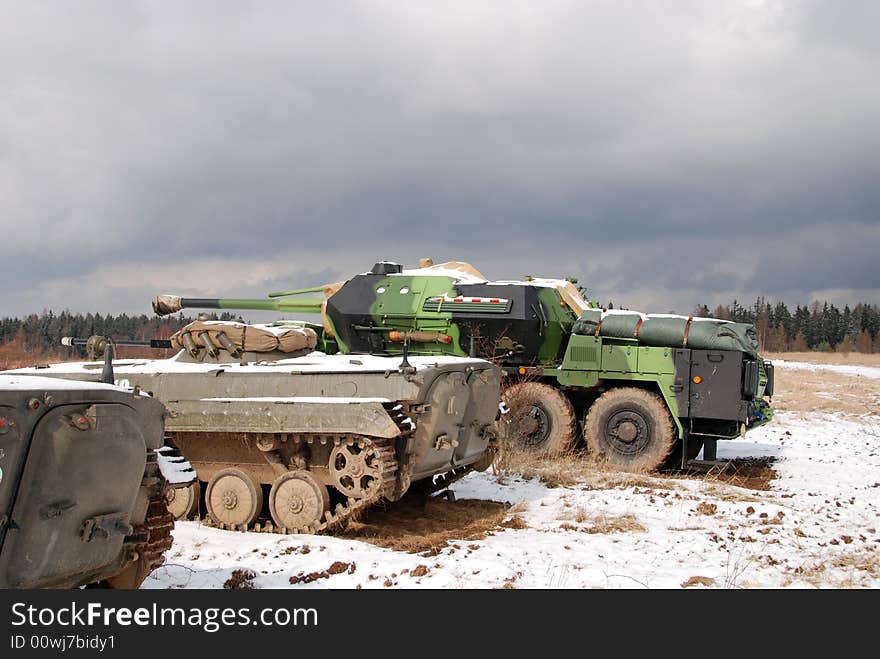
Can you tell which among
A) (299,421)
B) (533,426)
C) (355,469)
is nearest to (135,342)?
(299,421)

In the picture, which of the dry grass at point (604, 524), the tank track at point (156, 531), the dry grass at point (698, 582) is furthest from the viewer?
the dry grass at point (604, 524)

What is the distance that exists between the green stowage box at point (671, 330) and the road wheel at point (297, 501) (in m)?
7.01

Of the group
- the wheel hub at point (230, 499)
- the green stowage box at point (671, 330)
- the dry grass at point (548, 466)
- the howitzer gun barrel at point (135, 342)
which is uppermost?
the green stowage box at point (671, 330)

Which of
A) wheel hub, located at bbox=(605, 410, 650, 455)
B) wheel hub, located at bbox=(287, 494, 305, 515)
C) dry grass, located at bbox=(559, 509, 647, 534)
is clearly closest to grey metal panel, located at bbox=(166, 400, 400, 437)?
wheel hub, located at bbox=(287, 494, 305, 515)

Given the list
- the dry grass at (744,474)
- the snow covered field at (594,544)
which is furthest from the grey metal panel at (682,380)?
the snow covered field at (594,544)

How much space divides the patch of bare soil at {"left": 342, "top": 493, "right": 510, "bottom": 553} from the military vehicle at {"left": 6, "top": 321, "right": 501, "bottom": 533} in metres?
0.40

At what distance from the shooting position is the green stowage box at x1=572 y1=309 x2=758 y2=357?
44.1 feet

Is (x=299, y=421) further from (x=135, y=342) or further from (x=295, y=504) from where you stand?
(x=135, y=342)

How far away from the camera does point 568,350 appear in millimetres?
14508

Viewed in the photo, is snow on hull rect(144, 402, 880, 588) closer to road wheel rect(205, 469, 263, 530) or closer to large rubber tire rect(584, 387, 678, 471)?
road wheel rect(205, 469, 263, 530)

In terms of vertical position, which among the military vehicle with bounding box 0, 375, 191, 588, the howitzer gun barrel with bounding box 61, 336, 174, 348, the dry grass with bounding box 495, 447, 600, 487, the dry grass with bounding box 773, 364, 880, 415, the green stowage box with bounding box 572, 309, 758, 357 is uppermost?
the green stowage box with bounding box 572, 309, 758, 357

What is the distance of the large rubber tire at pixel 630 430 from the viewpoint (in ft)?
44.8

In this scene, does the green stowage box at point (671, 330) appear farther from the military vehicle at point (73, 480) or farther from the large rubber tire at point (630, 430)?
the military vehicle at point (73, 480)

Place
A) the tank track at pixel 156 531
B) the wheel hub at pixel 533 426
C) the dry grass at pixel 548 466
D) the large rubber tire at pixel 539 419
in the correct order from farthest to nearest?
1. the wheel hub at pixel 533 426
2. the large rubber tire at pixel 539 419
3. the dry grass at pixel 548 466
4. the tank track at pixel 156 531
